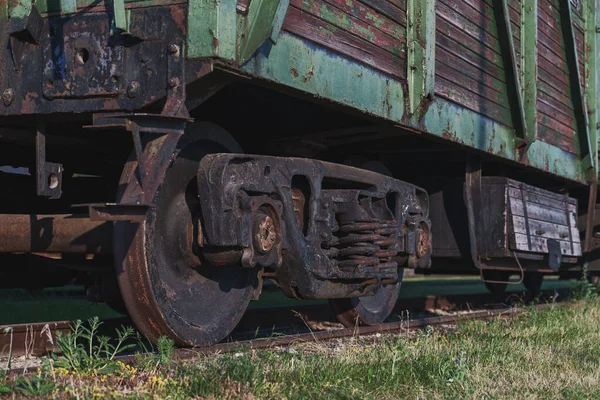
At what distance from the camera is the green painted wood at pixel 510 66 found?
7480 mm

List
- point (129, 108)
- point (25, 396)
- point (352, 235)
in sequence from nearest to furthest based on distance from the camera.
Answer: point (25, 396) → point (129, 108) → point (352, 235)

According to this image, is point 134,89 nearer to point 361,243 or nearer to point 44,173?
point 44,173

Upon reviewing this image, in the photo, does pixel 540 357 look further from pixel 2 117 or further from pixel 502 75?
pixel 502 75

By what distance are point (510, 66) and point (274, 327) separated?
3.39 metres

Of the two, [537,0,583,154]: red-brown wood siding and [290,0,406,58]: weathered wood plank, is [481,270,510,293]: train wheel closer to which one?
[537,0,583,154]: red-brown wood siding

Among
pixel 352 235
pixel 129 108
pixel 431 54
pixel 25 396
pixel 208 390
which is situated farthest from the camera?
pixel 431 54

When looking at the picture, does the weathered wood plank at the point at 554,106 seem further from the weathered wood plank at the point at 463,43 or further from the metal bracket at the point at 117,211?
the metal bracket at the point at 117,211

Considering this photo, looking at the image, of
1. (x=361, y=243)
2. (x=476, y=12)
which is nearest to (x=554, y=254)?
(x=476, y=12)

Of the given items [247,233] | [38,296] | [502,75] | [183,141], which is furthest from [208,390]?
[38,296]

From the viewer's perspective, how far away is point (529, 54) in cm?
803

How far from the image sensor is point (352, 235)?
5.51 meters

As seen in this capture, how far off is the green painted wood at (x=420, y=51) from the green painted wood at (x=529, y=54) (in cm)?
Result: 216

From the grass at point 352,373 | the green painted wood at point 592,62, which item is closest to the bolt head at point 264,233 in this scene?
the grass at point 352,373

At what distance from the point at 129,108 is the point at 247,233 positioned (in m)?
0.95
